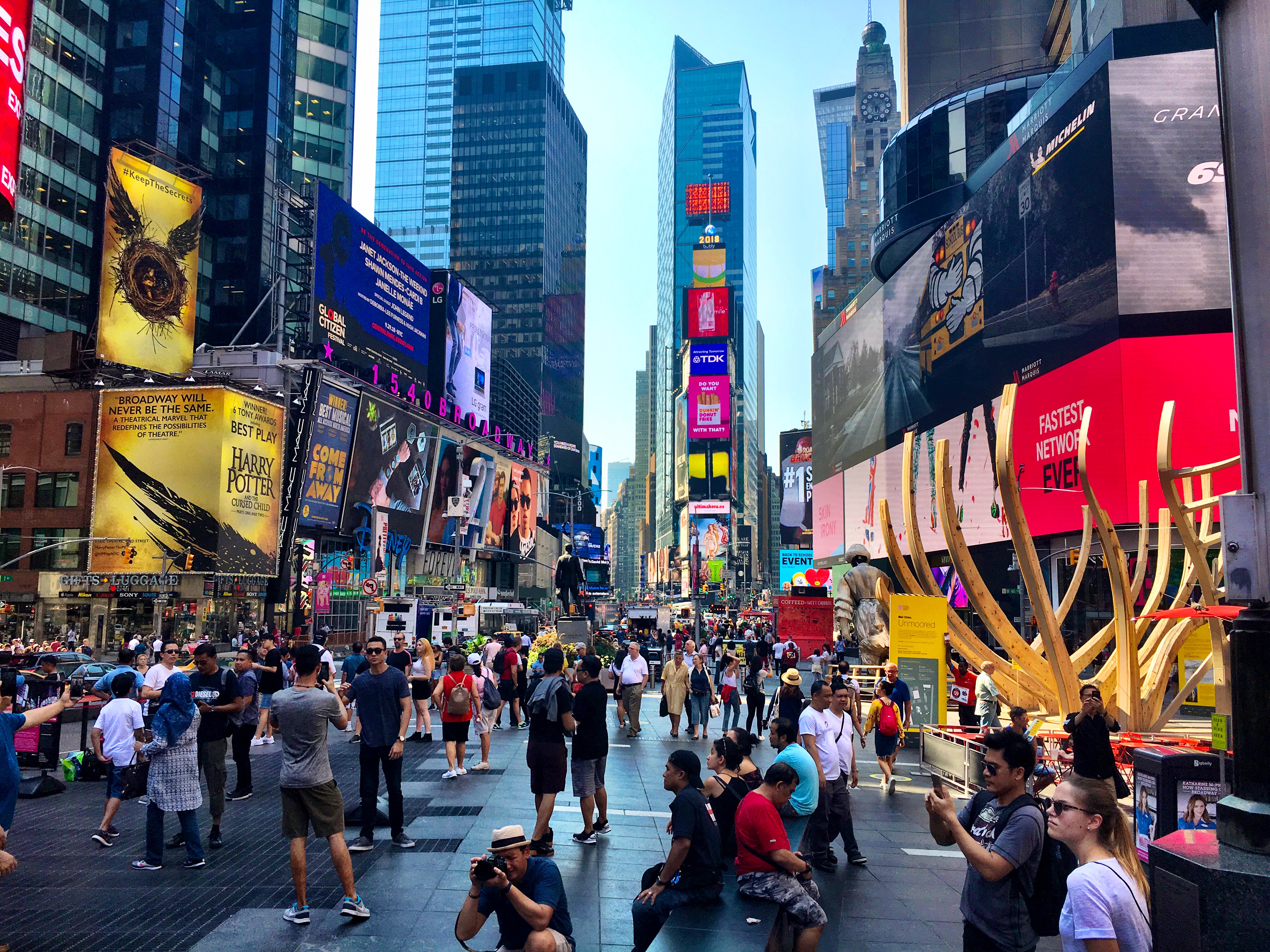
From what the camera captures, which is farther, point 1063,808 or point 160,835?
point 160,835

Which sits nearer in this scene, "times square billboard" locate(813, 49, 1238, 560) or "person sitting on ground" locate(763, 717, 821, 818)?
"person sitting on ground" locate(763, 717, 821, 818)

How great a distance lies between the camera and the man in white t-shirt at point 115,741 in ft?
26.7

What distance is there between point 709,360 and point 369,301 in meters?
40.3

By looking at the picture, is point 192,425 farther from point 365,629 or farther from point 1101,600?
point 1101,600

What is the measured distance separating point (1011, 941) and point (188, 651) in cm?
3057

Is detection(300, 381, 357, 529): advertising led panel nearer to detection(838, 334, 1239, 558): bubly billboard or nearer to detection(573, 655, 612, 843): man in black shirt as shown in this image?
detection(838, 334, 1239, 558): bubly billboard

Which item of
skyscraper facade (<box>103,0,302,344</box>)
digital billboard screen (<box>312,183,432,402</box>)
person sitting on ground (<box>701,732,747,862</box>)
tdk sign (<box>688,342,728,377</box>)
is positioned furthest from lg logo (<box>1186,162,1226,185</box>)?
tdk sign (<box>688,342,728,377</box>)

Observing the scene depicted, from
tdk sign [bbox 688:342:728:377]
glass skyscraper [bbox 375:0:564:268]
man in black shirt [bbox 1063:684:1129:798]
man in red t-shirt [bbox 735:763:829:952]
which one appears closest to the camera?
man in red t-shirt [bbox 735:763:829:952]

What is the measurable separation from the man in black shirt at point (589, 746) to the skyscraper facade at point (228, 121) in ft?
195

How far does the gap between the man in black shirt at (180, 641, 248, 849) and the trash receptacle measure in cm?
763

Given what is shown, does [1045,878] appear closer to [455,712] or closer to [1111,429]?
[455,712]

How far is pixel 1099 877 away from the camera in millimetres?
3287

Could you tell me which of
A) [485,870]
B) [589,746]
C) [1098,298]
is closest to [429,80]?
[1098,298]

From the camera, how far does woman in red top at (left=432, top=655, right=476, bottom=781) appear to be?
11.4m
